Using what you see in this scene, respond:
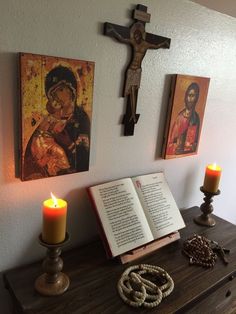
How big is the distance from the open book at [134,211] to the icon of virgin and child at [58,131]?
157 mm

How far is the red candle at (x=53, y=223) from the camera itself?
0.74m

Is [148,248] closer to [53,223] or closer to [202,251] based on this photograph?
[202,251]

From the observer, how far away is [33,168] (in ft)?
2.60

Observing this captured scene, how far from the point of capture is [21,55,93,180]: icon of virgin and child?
77 cm

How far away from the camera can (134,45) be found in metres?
0.92

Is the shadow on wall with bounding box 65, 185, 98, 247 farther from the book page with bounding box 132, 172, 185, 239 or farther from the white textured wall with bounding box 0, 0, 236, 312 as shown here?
the book page with bounding box 132, 172, 185, 239

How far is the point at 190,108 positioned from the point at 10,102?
75 centimetres

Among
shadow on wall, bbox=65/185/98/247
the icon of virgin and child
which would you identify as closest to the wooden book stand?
shadow on wall, bbox=65/185/98/247

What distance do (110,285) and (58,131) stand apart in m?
0.49

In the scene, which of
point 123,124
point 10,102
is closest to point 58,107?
point 10,102

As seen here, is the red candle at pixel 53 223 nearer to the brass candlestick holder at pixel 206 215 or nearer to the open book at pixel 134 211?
the open book at pixel 134 211

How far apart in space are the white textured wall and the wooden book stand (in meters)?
0.18

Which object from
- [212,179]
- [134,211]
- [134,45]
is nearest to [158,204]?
[134,211]

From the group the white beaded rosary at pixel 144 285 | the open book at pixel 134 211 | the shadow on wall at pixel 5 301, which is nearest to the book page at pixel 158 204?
the open book at pixel 134 211
